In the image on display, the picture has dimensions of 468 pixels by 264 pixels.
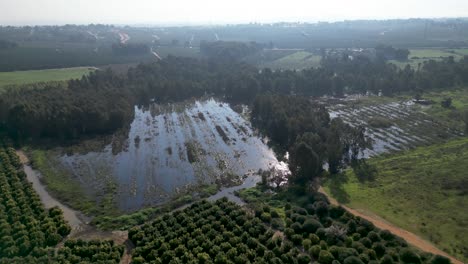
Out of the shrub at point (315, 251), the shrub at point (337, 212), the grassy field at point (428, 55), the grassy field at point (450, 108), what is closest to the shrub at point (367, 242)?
the shrub at point (315, 251)

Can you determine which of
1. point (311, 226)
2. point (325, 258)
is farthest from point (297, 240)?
point (325, 258)

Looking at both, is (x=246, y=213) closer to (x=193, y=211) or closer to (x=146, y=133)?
(x=193, y=211)

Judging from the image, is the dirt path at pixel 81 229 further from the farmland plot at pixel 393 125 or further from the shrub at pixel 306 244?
the farmland plot at pixel 393 125

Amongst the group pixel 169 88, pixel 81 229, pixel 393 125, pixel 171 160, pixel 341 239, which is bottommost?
pixel 81 229

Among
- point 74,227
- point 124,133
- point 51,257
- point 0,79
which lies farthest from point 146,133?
point 0,79

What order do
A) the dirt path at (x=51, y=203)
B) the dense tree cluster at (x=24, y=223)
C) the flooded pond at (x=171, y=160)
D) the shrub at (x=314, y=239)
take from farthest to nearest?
the flooded pond at (x=171, y=160) < the dirt path at (x=51, y=203) < the shrub at (x=314, y=239) < the dense tree cluster at (x=24, y=223)

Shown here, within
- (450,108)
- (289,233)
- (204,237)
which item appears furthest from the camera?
(450,108)

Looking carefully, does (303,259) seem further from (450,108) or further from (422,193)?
(450,108)
